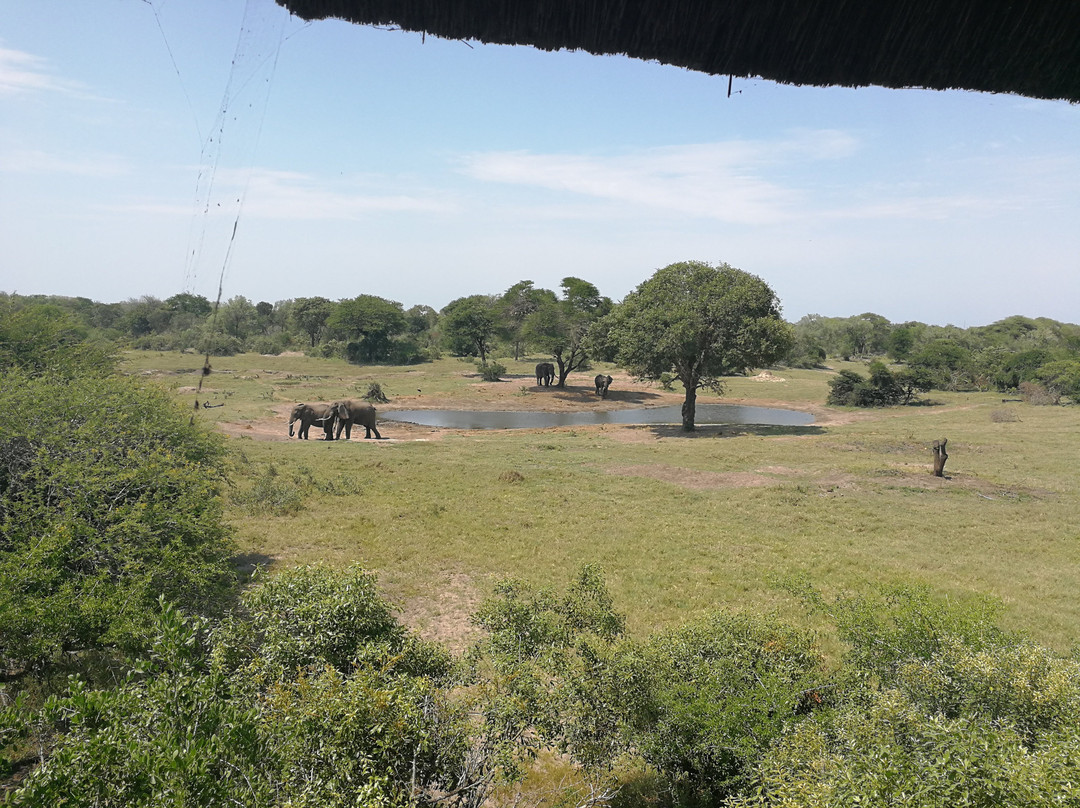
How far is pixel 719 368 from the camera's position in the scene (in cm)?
3834

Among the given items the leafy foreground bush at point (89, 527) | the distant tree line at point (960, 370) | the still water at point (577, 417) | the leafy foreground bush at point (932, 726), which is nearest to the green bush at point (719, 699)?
the leafy foreground bush at point (932, 726)

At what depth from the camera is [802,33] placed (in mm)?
3012

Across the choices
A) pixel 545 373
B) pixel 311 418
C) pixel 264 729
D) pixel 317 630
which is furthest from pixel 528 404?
pixel 264 729

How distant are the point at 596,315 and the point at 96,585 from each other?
5490 cm

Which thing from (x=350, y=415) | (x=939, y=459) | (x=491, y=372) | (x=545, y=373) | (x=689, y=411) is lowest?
(x=350, y=415)

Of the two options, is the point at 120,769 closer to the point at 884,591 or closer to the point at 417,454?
the point at 884,591

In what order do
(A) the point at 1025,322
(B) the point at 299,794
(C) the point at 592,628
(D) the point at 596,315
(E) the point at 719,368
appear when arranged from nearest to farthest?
(B) the point at 299,794, (C) the point at 592,628, (E) the point at 719,368, (D) the point at 596,315, (A) the point at 1025,322

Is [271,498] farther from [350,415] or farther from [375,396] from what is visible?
[375,396]

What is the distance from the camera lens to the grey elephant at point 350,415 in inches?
1334

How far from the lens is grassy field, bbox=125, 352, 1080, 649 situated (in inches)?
546

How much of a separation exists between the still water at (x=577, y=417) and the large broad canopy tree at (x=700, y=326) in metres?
7.75

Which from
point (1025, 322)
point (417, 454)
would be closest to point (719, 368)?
point (417, 454)

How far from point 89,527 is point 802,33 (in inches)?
429

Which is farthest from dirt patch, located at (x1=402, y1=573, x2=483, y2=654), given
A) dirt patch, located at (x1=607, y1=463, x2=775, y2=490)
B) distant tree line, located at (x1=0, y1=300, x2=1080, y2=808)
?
dirt patch, located at (x1=607, y1=463, x2=775, y2=490)
